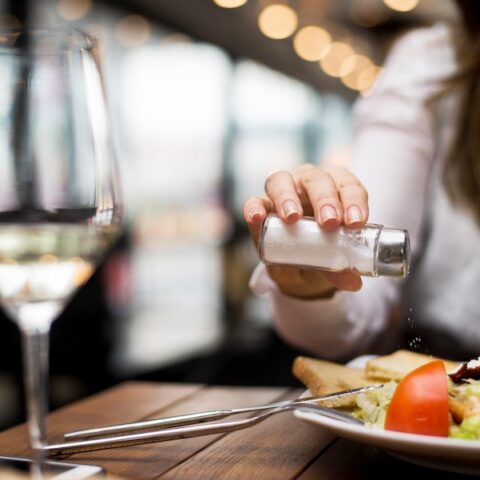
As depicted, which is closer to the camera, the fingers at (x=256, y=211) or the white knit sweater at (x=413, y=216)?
the fingers at (x=256, y=211)

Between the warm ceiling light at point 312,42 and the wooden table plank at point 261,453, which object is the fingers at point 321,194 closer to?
the wooden table plank at point 261,453

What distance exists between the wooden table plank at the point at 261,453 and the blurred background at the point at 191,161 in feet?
6.92

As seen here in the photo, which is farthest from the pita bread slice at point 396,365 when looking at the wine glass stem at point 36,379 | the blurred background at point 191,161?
the blurred background at point 191,161

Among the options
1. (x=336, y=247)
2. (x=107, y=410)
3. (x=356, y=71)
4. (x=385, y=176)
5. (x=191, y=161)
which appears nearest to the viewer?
(x=336, y=247)

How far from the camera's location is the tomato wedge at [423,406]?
527 millimetres

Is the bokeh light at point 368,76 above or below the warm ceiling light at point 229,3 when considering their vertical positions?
below

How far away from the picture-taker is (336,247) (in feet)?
2.06

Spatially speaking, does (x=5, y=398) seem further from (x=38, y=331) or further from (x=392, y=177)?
(x=38, y=331)

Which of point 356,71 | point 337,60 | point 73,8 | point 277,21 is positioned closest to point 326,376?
point 73,8

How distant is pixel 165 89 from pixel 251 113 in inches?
46.3

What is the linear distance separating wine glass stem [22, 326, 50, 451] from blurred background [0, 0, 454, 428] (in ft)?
7.64

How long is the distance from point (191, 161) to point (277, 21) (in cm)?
92

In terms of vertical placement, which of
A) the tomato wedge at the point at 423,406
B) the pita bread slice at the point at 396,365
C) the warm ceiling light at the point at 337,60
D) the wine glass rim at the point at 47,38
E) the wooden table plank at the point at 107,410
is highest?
the warm ceiling light at the point at 337,60

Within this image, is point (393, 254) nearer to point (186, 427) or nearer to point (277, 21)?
point (186, 427)
